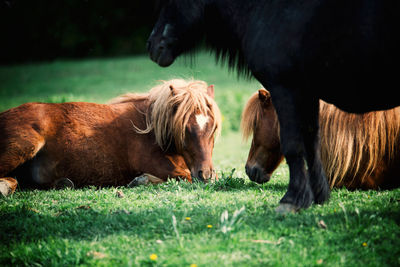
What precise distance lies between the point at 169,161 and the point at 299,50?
2595 millimetres

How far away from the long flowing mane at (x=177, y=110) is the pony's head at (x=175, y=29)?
110 cm

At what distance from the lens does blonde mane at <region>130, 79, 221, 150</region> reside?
4703 mm

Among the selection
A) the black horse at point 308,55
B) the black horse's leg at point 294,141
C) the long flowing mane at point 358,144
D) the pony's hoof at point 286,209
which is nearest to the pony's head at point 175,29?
the black horse at point 308,55

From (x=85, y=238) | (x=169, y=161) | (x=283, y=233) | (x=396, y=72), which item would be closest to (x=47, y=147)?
(x=169, y=161)

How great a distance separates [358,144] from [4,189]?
160 inches

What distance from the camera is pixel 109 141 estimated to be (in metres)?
5.02

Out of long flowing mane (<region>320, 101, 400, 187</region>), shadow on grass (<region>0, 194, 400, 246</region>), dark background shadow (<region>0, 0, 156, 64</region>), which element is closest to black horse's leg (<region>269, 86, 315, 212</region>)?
shadow on grass (<region>0, 194, 400, 246</region>)

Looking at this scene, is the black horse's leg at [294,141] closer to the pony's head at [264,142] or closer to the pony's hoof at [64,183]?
the pony's head at [264,142]

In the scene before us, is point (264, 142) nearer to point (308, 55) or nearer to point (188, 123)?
point (188, 123)

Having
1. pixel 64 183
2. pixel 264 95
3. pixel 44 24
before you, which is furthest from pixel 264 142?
pixel 44 24

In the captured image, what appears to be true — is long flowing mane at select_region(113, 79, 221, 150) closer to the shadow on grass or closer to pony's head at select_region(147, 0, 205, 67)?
pony's head at select_region(147, 0, 205, 67)

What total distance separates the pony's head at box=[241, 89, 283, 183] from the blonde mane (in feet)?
1.67

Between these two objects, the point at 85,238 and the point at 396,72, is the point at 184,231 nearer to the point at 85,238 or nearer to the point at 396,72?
the point at 85,238

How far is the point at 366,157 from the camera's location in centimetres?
434
